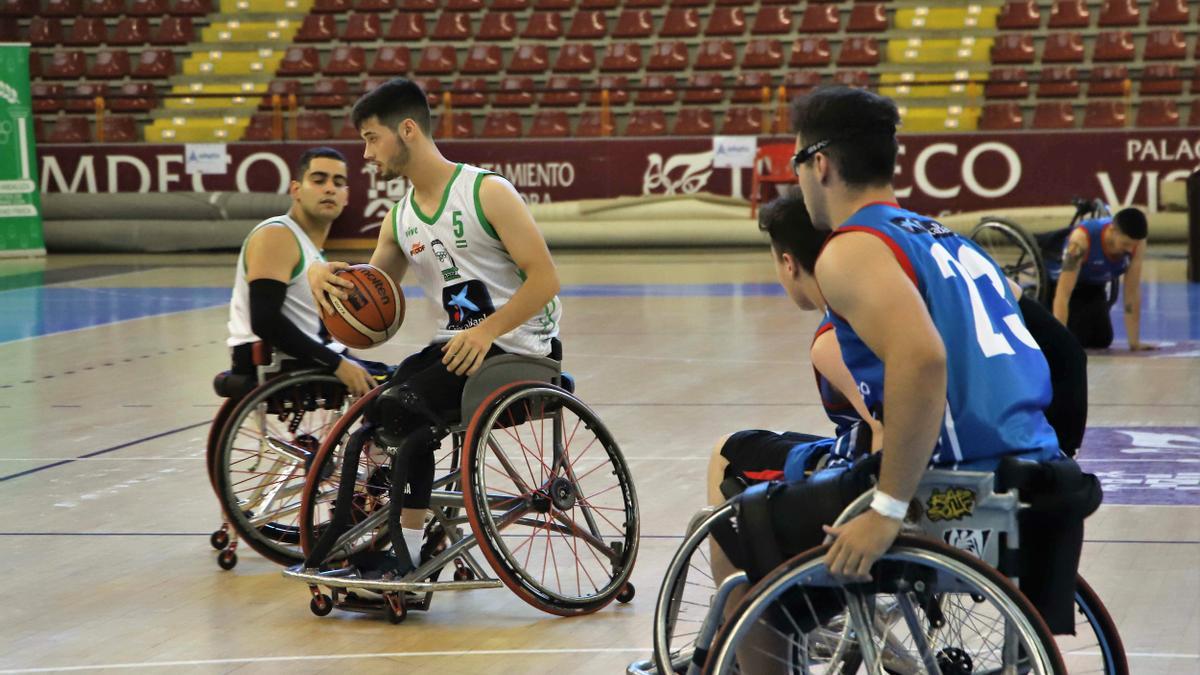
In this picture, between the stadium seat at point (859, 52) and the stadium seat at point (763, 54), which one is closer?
the stadium seat at point (859, 52)

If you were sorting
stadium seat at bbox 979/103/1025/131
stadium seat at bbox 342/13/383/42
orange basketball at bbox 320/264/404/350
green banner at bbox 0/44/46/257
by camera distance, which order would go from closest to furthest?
orange basketball at bbox 320/264/404/350 < green banner at bbox 0/44/46/257 < stadium seat at bbox 979/103/1025/131 < stadium seat at bbox 342/13/383/42

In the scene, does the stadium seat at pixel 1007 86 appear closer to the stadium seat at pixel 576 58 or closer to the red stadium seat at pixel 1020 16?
the red stadium seat at pixel 1020 16

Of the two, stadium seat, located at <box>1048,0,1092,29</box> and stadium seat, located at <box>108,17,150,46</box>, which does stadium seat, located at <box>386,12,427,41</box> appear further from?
stadium seat, located at <box>1048,0,1092,29</box>

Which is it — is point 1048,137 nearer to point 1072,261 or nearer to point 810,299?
point 1072,261

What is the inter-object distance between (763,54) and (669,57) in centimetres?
119

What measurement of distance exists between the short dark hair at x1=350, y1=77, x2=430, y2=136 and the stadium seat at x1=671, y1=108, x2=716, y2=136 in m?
14.7

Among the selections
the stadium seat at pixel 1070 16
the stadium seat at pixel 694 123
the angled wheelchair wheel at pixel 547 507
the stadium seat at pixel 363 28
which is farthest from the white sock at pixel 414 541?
the stadium seat at pixel 363 28

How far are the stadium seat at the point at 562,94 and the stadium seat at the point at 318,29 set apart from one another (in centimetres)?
345

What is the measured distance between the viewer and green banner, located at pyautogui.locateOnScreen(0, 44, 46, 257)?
17.5 metres

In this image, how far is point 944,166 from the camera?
1742 cm

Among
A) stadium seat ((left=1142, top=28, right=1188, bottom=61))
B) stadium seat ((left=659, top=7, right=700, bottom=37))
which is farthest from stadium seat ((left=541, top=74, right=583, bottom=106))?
stadium seat ((left=1142, top=28, right=1188, bottom=61))

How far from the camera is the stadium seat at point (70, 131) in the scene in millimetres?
20281

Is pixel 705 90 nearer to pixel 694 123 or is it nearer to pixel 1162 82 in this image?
pixel 694 123


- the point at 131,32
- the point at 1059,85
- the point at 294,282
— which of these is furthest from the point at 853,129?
the point at 131,32
